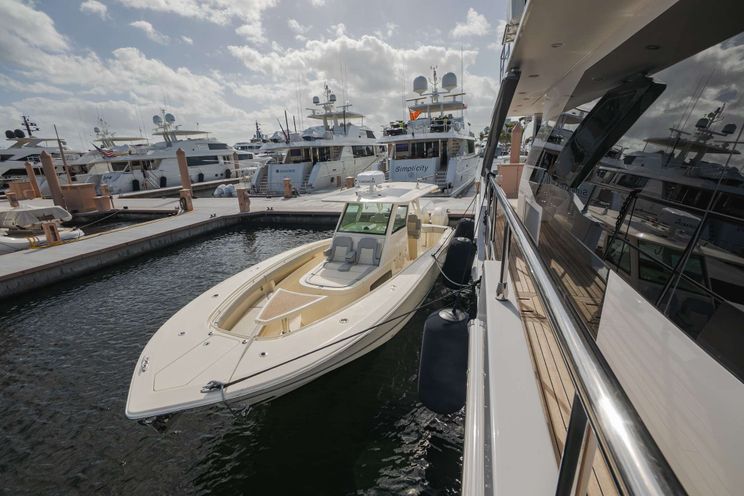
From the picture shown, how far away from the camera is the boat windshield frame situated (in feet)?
20.8

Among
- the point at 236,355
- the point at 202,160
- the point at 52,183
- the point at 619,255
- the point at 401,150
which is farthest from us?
the point at 202,160

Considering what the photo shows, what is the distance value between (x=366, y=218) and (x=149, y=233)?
31.9 ft

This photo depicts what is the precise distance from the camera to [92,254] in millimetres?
10094

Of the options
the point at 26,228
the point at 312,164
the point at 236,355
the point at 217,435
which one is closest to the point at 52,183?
the point at 26,228

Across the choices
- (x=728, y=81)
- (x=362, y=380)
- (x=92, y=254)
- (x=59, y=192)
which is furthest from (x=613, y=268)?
(x=59, y=192)

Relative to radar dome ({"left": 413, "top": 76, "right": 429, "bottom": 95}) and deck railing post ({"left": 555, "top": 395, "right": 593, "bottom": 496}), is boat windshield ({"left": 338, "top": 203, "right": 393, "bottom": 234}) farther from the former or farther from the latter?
radar dome ({"left": 413, "top": 76, "right": 429, "bottom": 95})

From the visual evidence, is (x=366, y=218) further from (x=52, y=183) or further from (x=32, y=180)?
(x=32, y=180)

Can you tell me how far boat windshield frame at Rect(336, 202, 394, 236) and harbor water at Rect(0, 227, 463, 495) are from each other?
1.90 meters

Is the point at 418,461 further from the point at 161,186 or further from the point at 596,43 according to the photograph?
the point at 161,186

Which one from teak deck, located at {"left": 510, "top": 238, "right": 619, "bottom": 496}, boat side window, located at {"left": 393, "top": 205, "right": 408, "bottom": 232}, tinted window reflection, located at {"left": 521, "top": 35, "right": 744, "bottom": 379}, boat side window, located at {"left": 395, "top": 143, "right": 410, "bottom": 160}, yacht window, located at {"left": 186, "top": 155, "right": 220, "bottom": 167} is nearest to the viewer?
tinted window reflection, located at {"left": 521, "top": 35, "right": 744, "bottom": 379}

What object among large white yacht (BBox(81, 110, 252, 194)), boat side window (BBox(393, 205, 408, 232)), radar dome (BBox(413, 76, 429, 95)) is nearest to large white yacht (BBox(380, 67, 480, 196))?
radar dome (BBox(413, 76, 429, 95))

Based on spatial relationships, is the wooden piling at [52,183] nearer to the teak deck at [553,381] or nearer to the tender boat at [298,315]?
the tender boat at [298,315]

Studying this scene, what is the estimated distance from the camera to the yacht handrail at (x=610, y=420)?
0.43m

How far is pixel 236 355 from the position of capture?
3678mm
